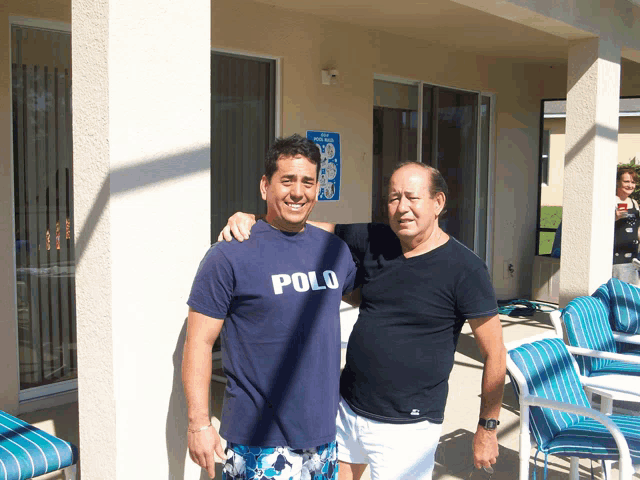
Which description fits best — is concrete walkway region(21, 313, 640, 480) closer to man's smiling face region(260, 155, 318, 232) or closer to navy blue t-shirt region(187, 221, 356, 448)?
navy blue t-shirt region(187, 221, 356, 448)

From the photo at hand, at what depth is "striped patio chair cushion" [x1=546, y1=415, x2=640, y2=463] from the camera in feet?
10.4

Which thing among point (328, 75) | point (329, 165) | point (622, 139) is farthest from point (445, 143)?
point (622, 139)

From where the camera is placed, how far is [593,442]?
325cm

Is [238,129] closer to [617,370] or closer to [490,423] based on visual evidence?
[617,370]

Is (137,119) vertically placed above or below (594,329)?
above

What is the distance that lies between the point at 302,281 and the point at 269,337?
212 mm

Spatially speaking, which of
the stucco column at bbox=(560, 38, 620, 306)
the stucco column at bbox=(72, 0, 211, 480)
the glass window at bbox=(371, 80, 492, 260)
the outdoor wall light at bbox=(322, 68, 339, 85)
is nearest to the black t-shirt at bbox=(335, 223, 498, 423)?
the stucco column at bbox=(72, 0, 211, 480)

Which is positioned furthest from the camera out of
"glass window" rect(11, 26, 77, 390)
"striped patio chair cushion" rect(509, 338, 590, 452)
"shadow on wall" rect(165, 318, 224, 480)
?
"glass window" rect(11, 26, 77, 390)

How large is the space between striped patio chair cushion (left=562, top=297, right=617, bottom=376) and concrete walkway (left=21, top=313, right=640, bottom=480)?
681 millimetres

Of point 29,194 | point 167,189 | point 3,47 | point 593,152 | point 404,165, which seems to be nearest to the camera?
point 167,189

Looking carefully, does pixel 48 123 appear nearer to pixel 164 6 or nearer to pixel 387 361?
pixel 164 6

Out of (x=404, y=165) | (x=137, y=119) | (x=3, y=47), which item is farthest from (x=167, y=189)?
(x=3, y=47)

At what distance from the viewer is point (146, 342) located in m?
2.29

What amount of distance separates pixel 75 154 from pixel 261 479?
4.01ft
